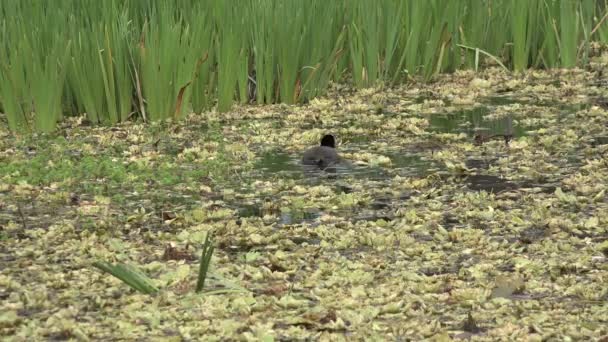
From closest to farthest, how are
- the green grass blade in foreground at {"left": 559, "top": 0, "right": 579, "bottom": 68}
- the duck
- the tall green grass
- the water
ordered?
the water < the duck < the tall green grass < the green grass blade in foreground at {"left": 559, "top": 0, "right": 579, "bottom": 68}

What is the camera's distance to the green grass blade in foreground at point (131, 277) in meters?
3.50

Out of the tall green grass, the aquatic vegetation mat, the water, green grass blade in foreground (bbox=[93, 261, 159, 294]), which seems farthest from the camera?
the tall green grass

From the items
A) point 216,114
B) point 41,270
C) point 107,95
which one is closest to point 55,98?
point 107,95

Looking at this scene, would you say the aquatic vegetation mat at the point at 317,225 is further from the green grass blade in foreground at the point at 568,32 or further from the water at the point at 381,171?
the green grass blade in foreground at the point at 568,32

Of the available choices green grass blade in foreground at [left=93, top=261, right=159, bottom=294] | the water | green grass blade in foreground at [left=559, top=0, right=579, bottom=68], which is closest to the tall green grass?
green grass blade in foreground at [left=559, top=0, right=579, bottom=68]

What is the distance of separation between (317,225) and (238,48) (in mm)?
Answer: 2596

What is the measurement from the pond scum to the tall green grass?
19 millimetres

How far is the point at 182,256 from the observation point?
4.02 m

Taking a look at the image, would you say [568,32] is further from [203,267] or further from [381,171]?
[203,267]

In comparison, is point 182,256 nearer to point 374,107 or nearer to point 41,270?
point 41,270

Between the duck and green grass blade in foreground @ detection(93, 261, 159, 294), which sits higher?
green grass blade in foreground @ detection(93, 261, 159, 294)

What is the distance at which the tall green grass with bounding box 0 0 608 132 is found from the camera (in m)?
6.42

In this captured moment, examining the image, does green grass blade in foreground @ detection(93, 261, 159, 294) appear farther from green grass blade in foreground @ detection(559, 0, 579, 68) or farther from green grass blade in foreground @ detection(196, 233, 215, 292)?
green grass blade in foreground @ detection(559, 0, 579, 68)

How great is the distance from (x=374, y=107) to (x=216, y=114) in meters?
1.04
